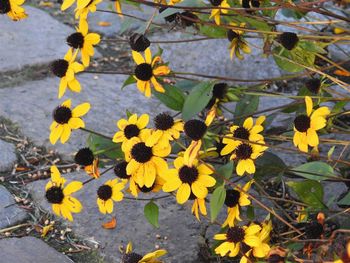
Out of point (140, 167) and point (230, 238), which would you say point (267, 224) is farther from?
point (140, 167)

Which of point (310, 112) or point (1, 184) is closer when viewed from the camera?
point (310, 112)

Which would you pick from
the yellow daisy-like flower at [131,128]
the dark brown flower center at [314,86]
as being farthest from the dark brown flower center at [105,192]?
the dark brown flower center at [314,86]

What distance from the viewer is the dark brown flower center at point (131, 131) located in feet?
4.55

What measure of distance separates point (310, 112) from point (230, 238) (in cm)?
26

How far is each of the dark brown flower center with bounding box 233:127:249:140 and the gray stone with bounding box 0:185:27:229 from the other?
0.51 metres

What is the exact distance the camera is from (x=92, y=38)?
4.89 ft

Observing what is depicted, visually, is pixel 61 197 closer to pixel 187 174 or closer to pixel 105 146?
pixel 105 146

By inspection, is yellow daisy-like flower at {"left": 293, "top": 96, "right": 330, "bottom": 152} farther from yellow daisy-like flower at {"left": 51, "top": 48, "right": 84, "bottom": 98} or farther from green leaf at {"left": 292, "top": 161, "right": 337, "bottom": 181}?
yellow daisy-like flower at {"left": 51, "top": 48, "right": 84, "bottom": 98}

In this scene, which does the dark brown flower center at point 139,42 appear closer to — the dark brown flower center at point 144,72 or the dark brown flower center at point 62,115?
the dark brown flower center at point 144,72

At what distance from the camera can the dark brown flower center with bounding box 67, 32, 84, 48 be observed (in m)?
1.49

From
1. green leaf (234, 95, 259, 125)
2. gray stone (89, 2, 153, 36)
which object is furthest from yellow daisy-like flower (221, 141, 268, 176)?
gray stone (89, 2, 153, 36)

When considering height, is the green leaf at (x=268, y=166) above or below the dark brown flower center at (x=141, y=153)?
below

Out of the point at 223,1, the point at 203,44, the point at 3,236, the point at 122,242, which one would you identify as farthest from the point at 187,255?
the point at 203,44

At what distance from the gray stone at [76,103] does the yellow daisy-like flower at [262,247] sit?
0.67 metres
